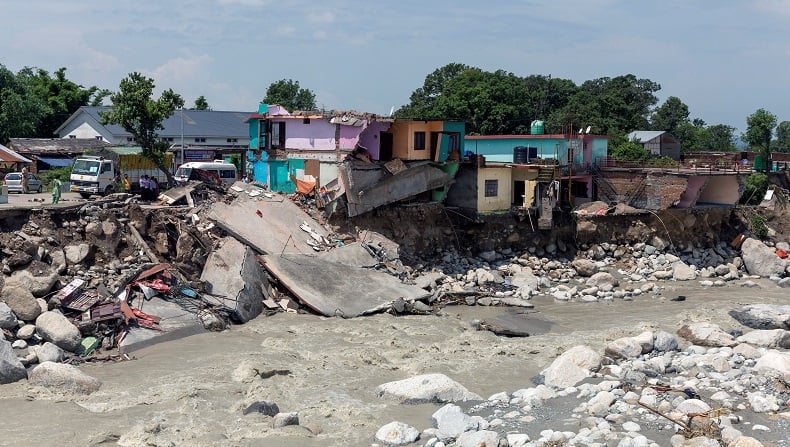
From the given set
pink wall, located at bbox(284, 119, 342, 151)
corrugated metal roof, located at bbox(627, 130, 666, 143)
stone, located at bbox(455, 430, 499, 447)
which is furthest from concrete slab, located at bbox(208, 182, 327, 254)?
corrugated metal roof, located at bbox(627, 130, 666, 143)

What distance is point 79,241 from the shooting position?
22.2 metres

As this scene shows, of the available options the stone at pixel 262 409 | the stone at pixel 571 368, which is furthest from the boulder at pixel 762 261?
the stone at pixel 262 409

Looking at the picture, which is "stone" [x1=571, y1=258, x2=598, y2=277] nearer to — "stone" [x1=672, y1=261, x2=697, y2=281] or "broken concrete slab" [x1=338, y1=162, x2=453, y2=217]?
"stone" [x1=672, y1=261, x2=697, y2=281]

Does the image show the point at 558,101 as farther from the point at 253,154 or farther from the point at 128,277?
the point at 128,277

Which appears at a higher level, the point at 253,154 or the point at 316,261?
the point at 253,154

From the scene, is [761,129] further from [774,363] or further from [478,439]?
[478,439]

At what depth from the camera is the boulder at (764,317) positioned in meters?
21.7

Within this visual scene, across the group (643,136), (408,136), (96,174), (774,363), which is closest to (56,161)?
(96,174)

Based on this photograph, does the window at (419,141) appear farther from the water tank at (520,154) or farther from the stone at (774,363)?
the stone at (774,363)

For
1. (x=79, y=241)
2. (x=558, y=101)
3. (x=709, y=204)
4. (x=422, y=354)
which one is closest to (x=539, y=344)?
(x=422, y=354)

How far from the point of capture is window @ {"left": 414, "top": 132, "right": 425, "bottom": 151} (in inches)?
1216

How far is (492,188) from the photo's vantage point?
32969 millimetres

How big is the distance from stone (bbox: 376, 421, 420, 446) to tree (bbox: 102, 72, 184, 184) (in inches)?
805

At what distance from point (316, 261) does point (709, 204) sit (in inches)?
851
